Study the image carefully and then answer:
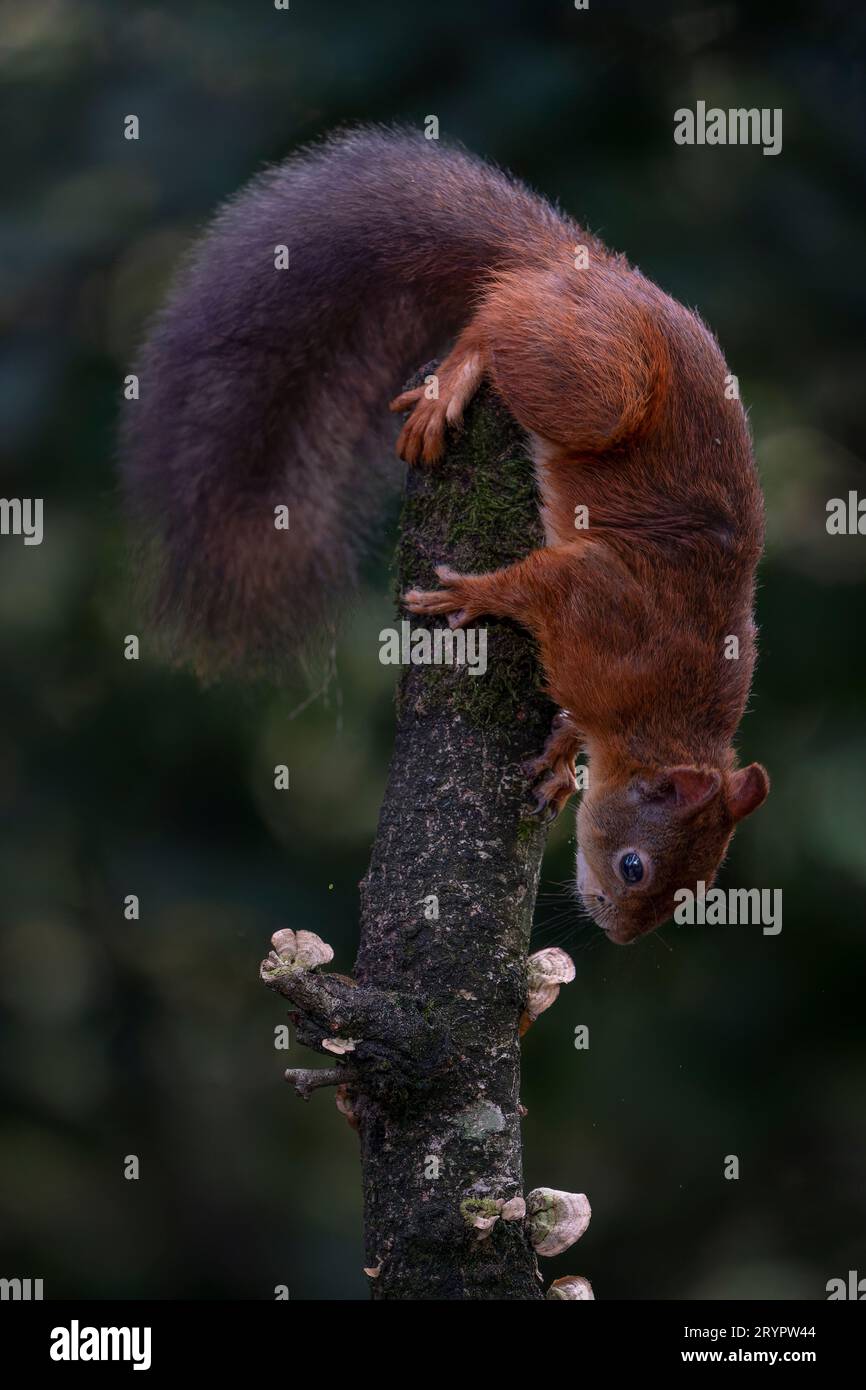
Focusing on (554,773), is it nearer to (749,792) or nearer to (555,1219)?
(749,792)

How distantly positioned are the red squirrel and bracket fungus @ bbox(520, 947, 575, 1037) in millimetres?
232

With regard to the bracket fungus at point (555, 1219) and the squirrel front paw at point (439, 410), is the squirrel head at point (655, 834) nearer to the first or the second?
the bracket fungus at point (555, 1219)

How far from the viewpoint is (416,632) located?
6.54ft

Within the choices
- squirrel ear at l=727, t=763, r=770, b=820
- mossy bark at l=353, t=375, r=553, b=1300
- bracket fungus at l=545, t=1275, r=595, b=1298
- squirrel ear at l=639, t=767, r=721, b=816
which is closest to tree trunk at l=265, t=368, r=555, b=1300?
mossy bark at l=353, t=375, r=553, b=1300

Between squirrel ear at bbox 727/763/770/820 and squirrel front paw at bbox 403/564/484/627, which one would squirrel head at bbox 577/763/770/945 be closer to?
squirrel ear at bbox 727/763/770/820

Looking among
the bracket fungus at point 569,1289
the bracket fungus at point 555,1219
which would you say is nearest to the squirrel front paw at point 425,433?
the bracket fungus at point 555,1219

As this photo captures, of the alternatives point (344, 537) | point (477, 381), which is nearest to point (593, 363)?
point (477, 381)

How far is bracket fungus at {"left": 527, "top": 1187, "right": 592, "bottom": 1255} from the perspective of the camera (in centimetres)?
188

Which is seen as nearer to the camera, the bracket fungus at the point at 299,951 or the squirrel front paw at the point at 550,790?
the bracket fungus at the point at 299,951

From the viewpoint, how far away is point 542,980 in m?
1.93

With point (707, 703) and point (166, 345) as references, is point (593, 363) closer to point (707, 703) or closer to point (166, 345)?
point (707, 703)

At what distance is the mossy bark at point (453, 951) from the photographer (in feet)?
5.77

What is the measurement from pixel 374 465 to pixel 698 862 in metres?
1.04

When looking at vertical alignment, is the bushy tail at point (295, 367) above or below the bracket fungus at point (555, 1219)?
above
